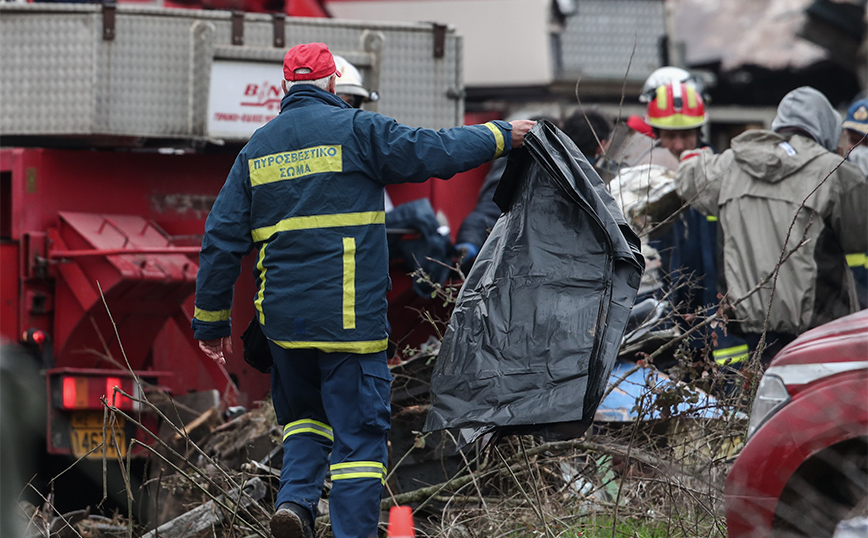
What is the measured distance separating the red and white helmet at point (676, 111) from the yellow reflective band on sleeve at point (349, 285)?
3.33m

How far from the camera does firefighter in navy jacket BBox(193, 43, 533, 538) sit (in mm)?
3746

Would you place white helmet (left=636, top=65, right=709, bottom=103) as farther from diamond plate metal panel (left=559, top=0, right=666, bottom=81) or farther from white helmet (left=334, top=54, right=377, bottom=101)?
diamond plate metal panel (left=559, top=0, right=666, bottom=81)

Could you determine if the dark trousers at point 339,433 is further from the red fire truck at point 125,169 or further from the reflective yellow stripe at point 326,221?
the red fire truck at point 125,169

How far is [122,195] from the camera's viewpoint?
5707 mm

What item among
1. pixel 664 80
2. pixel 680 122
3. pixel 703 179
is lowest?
pixel 703 179

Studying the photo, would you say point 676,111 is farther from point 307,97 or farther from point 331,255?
point 331,255

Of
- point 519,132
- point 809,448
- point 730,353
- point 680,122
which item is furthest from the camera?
point 680,122

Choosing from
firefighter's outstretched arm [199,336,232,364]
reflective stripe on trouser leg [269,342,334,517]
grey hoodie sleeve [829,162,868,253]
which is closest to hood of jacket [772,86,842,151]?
grey hoodie sleeve [829,162,868,253]

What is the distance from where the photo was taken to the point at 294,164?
3822 millimetres

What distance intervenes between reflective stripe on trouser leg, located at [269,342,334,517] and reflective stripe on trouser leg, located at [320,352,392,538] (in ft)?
0.43

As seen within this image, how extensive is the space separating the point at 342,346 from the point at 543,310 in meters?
0.70

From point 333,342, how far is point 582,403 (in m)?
0.87

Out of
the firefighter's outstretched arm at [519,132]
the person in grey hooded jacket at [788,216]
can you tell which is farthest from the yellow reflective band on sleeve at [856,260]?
the firefighter's outstretched arm at [519,132]

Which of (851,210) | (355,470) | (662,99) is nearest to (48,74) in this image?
(355,470)
